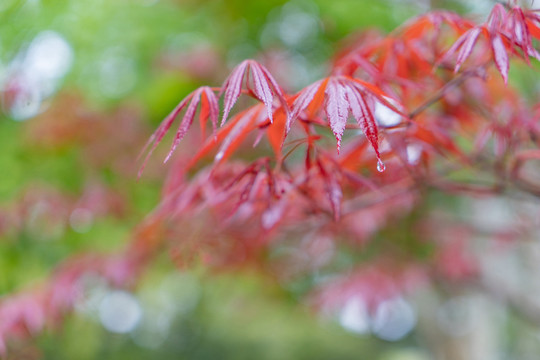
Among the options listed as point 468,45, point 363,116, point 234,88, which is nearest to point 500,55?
point 468,45

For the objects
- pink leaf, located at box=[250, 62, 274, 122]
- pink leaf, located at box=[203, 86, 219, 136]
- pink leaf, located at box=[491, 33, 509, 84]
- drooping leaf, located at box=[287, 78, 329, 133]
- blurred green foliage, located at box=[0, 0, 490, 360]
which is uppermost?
pink leaf, located at box=[250, 62, 274, 122]

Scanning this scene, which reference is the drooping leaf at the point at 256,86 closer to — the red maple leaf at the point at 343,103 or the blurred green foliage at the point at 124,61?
the red maple leaf at the point at 343,103

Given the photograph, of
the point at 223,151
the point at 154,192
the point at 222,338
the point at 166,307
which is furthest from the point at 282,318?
the point at 223,151

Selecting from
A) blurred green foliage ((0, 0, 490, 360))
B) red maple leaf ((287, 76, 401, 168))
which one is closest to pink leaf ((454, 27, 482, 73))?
red maple leaf ((287, 76, 401, 168))

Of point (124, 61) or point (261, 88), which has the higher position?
point (261, 88)

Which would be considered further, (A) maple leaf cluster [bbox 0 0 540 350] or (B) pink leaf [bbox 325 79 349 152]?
(A) maple leaf cluster [bbox 0 0 540 350]

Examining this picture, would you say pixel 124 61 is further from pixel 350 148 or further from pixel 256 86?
pixel 256 86

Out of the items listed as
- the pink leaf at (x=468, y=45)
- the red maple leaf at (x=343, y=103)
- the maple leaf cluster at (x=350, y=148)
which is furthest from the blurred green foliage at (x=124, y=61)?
the red maple leaf at (x=343, y=103)

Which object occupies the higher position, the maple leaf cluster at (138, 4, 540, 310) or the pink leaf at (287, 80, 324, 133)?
the pink leaf at (287, 80, 324, 133)

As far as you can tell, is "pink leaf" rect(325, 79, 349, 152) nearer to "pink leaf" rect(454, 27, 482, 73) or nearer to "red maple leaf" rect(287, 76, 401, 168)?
"red maple leaf" rect(287, 76, 401, 168)

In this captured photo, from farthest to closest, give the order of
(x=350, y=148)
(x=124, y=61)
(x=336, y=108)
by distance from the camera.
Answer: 1. (x=124, y=61)
2. (x=350, y=148)
3. (x=336, y=108)

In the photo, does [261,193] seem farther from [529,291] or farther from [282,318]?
[282,318]

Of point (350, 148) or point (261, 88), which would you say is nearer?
point (261, 88)
